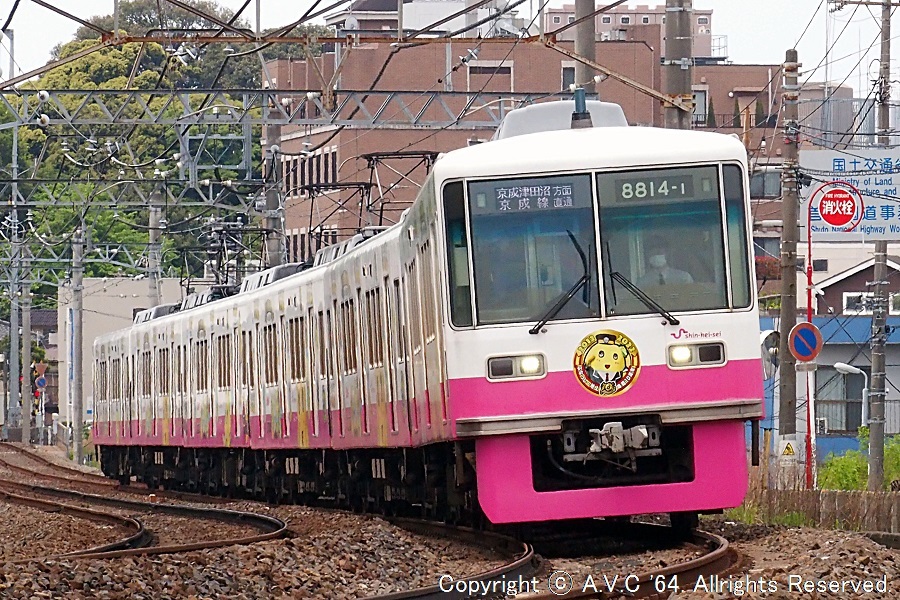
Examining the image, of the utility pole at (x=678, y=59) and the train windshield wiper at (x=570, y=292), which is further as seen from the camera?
the utility pole at (x=678, y=59)

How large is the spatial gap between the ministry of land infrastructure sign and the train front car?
36.2ft

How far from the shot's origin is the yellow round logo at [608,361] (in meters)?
10.8

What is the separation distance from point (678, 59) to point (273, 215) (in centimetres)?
1321

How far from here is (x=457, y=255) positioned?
11086mm

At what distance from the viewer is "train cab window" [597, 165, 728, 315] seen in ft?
36.1

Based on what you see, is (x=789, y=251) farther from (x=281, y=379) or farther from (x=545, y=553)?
(x=545, y=553)

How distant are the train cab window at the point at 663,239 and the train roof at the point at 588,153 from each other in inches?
3.2

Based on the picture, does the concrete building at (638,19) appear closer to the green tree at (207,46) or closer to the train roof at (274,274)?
the green tree at (207,46)

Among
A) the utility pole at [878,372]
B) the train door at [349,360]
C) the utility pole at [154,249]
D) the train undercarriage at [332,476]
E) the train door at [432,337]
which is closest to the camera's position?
the train door at [432,337]

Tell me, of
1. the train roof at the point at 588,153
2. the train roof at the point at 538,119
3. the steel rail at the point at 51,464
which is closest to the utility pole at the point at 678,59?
the train roof at the point at 538,119

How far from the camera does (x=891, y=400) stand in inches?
1437

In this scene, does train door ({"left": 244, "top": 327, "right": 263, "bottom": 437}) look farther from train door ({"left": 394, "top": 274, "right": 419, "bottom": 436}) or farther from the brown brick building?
the brown brick building

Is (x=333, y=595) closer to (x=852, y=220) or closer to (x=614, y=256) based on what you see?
(x=614, y=256)

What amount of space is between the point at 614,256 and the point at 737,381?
1006 millimetres
